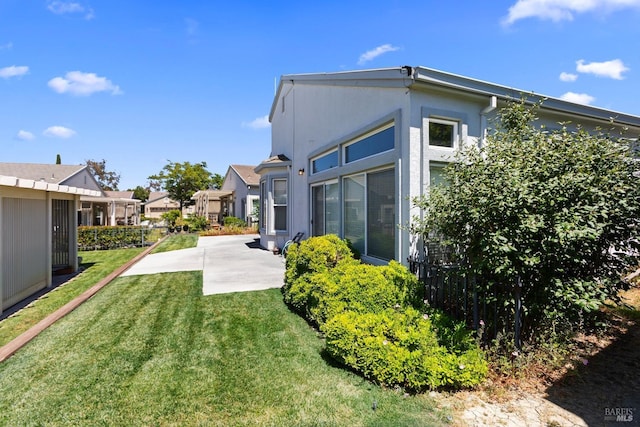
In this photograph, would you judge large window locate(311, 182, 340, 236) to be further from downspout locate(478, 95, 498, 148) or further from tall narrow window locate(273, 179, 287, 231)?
downspout locate(478, 95, 498, 148)

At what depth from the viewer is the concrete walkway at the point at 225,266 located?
805cm

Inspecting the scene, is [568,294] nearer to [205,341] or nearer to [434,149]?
[434,149]

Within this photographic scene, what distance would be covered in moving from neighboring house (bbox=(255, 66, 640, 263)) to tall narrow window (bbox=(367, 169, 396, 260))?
0.07ft

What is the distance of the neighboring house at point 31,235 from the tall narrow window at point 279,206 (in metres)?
7.09

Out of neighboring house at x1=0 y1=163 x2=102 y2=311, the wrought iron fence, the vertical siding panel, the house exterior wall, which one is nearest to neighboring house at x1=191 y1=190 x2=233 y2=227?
neighboring house at x1=0 y1=163 x2=102 y2=311

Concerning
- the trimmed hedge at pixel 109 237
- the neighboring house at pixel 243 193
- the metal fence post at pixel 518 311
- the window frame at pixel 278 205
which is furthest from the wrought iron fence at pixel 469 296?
the neighboring house at pixel 243 193

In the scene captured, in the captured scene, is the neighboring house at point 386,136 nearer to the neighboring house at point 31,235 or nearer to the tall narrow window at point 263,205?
the tall narrow window at point 263,205

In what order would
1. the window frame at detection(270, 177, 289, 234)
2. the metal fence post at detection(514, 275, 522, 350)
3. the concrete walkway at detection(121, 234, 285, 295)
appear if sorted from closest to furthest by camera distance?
1. the metal fence post at detection(514, 275, 522, 350)
2. the concrete walkway at detection(121, 234, 285, 295)
3. the window frame at detection(270, 177, 289, 234)

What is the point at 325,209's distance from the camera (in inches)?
388

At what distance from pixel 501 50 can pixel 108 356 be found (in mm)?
12016

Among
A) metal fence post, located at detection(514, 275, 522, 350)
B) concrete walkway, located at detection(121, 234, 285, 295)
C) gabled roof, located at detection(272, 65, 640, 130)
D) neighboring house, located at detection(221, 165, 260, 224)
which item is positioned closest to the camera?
metal fence post, located at detection(514, 275, 522, 350)

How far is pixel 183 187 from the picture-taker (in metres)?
36.6

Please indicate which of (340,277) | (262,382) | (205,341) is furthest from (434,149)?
(205,341)

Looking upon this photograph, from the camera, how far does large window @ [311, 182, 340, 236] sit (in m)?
9.03
